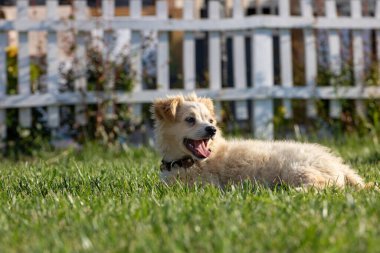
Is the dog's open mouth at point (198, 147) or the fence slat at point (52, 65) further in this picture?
the fence slat at point (52, 65)

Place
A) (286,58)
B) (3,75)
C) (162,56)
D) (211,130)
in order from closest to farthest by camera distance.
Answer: (211,130), (3,75), (162,56), (286,58)

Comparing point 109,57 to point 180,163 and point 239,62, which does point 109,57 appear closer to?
point 239,62

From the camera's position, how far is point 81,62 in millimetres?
7406

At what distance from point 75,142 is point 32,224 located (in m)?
4.76

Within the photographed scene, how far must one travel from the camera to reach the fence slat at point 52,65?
734 cm

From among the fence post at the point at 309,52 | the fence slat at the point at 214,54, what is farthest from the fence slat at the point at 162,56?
the fence post at the point at 309,52

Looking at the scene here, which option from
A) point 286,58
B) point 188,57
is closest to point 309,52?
point 286,58

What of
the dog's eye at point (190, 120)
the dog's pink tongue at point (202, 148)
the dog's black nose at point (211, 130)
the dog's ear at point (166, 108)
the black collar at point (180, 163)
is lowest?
the black collar at point (180, 163)

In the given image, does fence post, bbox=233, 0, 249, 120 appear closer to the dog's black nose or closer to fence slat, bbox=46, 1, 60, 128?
fence slat, bbox=46, 1, 60, 128

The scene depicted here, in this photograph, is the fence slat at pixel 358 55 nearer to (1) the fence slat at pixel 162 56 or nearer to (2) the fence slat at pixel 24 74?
(1) the fence slat at pixel 162 56

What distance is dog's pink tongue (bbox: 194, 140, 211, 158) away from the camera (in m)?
4.08

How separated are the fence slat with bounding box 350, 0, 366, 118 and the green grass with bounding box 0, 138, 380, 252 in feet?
14.2

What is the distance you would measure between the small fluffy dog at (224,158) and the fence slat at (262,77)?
3.13 metres

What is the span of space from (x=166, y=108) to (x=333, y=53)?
4018 millimetres
